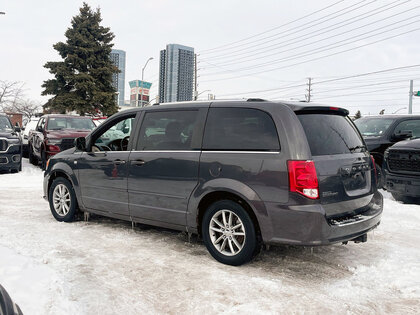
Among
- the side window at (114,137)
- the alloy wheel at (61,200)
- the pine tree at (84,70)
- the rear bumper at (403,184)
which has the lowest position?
the alloy wheel at (61,200)

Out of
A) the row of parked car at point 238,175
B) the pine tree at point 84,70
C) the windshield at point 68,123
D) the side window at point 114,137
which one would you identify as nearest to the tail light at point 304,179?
the row of parked car at point 238,175

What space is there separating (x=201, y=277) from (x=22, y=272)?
171 cm

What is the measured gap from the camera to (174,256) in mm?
4430

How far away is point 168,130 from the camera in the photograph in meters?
4.75

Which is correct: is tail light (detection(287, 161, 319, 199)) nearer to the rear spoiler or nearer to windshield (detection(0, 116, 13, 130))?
the rear spoiler

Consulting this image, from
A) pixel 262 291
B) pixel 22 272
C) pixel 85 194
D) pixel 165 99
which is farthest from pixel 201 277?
pixel 165 99

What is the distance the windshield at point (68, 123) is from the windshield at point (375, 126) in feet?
29.7

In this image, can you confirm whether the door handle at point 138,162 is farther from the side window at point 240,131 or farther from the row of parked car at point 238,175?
the side window at point 240,131

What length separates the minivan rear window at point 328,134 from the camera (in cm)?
384

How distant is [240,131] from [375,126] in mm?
6863

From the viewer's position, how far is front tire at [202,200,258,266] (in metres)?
3.92

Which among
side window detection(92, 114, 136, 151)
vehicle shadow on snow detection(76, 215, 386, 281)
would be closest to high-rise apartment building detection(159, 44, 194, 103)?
side window detection(92, 114, 136, 151)

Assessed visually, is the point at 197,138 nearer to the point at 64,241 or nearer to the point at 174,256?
the point at 174,256

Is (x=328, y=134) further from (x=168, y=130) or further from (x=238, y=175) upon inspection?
(x=168, y=130)
